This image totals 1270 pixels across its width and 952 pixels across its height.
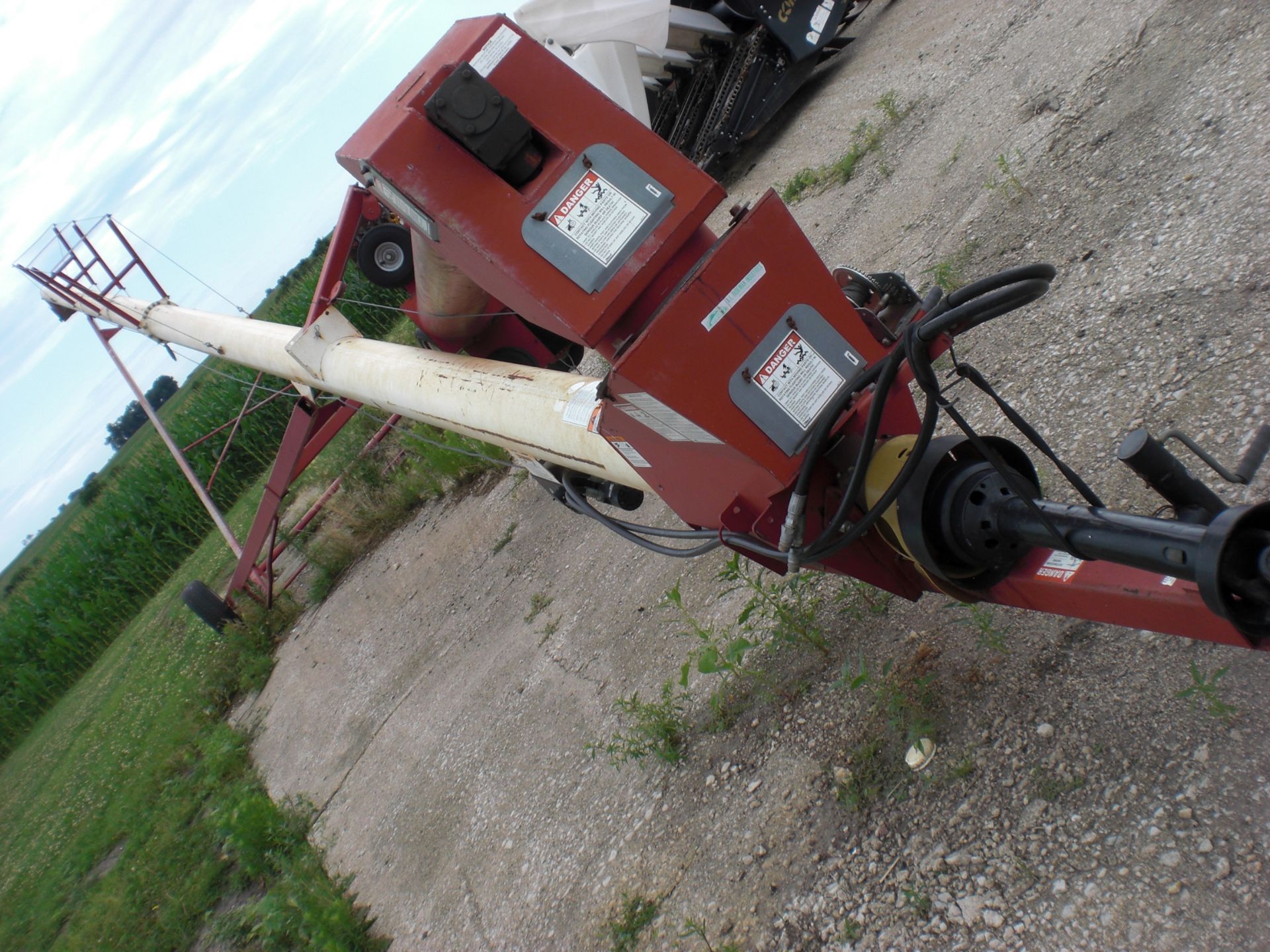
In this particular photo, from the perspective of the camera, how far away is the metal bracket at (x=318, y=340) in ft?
15.1

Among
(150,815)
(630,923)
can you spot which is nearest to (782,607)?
(630,923)

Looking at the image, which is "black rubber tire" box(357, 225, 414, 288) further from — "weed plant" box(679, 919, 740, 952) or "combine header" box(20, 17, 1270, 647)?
"weed plant" box(679, 919, 740, 952)

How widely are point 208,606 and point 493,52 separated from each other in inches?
243

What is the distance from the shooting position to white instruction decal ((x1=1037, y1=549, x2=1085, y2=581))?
187 cm

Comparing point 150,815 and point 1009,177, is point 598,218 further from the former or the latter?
point 150,815

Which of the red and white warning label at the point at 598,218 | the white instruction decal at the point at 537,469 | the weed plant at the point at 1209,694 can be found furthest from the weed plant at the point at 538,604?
the weed plant at the point at 1209,694

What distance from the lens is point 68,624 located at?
13008 mm

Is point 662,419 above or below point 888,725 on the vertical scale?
above

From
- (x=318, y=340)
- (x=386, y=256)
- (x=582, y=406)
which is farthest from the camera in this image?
(x=318, y=340)

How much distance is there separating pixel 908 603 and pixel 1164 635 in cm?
78

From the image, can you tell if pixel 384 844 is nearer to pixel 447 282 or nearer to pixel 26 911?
Answer: pixel 447 282

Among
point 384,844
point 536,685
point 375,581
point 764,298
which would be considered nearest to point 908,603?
point 764,298

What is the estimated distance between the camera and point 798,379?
2.08 m

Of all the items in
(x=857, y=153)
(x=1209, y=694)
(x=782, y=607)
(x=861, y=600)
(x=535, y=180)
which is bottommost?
(x=1209, y=694)
